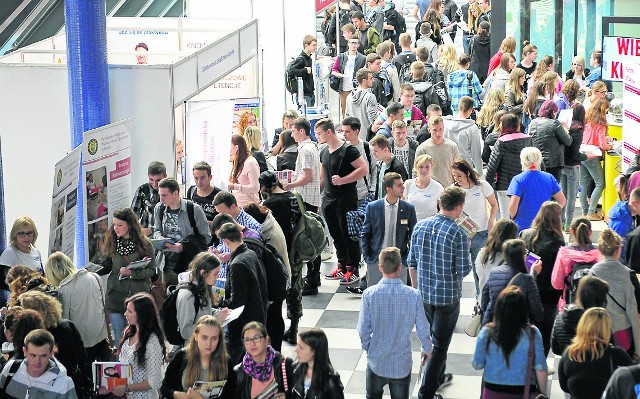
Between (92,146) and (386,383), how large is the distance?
112 inches

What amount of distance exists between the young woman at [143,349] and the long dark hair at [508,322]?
5.56 ft

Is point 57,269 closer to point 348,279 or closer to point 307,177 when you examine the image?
point 307,177

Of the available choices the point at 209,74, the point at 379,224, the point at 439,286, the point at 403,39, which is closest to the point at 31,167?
the point at 209,74

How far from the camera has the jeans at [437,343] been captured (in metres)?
6.66

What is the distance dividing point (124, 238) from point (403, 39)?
27.5 ft

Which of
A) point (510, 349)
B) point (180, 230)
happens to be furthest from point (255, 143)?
point (510, 349)

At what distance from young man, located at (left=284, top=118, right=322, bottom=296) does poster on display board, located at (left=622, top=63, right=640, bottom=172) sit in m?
2.86

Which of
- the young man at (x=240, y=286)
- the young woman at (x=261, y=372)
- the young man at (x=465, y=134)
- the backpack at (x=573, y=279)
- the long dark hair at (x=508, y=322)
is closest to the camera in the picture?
the young woman at (x=261, y=372)

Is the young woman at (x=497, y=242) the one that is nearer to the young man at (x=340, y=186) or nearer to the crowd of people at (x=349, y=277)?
the crowd of people at (x=349, y=277)

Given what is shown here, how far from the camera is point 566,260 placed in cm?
663

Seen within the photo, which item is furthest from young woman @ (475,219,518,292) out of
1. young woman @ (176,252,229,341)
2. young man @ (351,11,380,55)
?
young man @ (351,11,380,55)

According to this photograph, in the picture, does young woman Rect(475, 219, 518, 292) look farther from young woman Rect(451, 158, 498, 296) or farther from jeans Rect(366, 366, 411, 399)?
jeans Rect(366, 366, 411, 399)

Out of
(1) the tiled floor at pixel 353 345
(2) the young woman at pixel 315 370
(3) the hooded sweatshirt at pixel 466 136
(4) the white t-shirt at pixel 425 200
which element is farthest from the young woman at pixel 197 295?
(3) the hooded sweatshirt at pixel 466 136

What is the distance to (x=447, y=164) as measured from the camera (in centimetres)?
920
